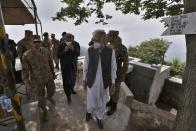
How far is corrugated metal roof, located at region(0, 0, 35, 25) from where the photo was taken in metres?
6.97

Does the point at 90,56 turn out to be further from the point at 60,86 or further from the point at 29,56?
the point at 60,86

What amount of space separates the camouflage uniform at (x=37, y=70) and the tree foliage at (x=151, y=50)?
35.9 feet

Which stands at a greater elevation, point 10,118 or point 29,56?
point 29,56

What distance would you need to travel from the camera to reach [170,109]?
11.5m

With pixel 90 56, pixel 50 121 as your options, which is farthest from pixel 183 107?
pixel 50 121

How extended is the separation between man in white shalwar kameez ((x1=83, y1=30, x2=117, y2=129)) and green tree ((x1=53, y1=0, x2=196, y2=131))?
5.17 ft

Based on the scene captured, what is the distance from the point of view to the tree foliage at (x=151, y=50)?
54.3 ft

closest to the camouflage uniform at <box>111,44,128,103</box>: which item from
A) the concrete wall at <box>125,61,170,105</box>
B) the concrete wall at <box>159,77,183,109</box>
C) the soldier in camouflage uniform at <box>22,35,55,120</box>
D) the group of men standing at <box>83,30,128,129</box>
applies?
the group of men standing at <box>83,30,128,129</box>

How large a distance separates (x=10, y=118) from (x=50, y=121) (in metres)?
1.00

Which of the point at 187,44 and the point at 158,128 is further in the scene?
the point at 158,128

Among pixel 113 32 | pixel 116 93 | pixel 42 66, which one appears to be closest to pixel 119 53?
pixel 113 32

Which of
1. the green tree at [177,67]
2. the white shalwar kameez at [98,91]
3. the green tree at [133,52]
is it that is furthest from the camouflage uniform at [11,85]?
the green tree at [133,52]

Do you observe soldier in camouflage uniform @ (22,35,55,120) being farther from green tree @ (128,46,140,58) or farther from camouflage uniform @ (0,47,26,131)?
green tree @ (128,46,140,58)

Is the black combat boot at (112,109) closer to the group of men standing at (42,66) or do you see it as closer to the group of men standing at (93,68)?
the group of men standing at (93,68)
